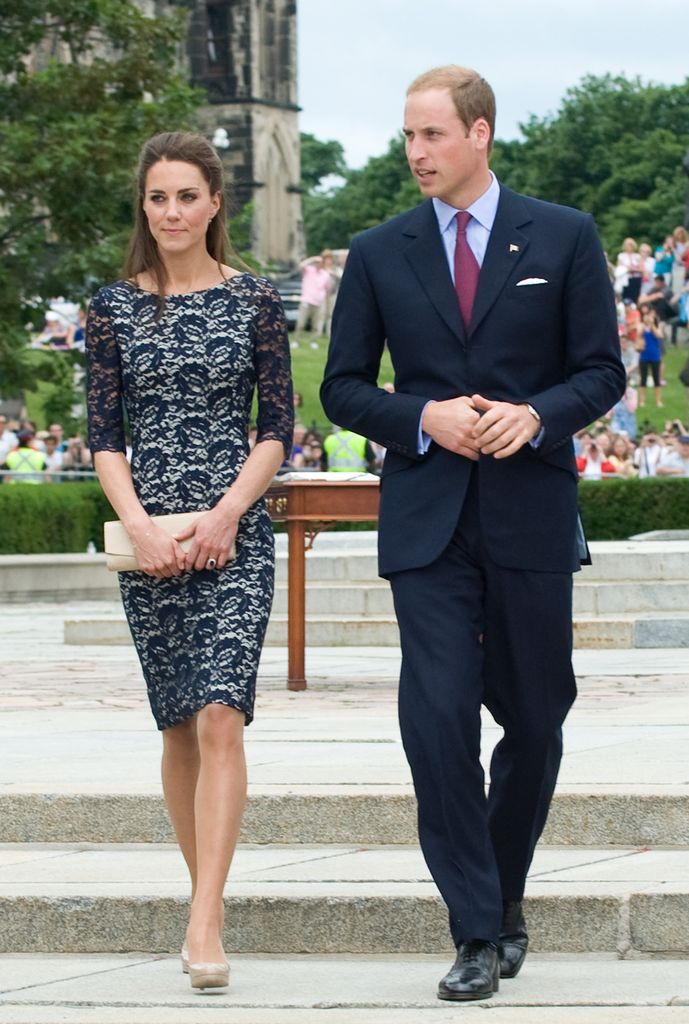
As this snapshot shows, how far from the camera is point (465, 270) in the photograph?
5.61 metres

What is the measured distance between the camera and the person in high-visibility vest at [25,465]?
2755 centimetres

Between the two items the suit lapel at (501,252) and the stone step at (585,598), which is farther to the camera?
the stone step at (585,598)

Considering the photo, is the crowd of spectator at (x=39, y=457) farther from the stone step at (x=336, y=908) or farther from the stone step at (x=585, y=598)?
the stone step at (x=336, y=908)

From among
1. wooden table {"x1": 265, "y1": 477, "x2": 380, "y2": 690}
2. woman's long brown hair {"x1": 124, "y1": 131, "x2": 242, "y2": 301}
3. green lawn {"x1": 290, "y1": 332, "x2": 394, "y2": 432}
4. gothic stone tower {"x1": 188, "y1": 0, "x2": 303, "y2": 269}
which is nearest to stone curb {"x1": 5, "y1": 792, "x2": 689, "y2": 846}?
woman's long brown hair {"x1": 124, "y1": 131, "x2": 242, "y2": 301}

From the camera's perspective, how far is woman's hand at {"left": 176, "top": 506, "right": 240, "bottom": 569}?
5668mm

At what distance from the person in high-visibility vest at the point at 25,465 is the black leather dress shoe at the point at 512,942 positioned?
2173 cm

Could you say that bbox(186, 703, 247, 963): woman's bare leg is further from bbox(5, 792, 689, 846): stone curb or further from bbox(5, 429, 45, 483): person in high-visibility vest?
bbox(5, 429, 45, 483): person in high-visibility vest

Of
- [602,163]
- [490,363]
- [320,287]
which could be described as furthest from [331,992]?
[602,163]

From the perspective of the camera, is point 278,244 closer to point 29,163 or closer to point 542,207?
point 29,163

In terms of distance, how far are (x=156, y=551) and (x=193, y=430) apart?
1.11ft

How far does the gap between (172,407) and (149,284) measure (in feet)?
1.18

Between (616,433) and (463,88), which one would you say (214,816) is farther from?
(616,433)

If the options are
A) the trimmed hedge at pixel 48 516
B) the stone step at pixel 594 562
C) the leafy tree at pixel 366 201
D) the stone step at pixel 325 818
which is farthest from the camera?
the leafy tree at pixel 366 201

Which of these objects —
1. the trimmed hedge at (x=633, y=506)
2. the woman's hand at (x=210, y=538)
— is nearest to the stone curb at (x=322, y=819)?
the woman's hand at (x=210, y=538)
